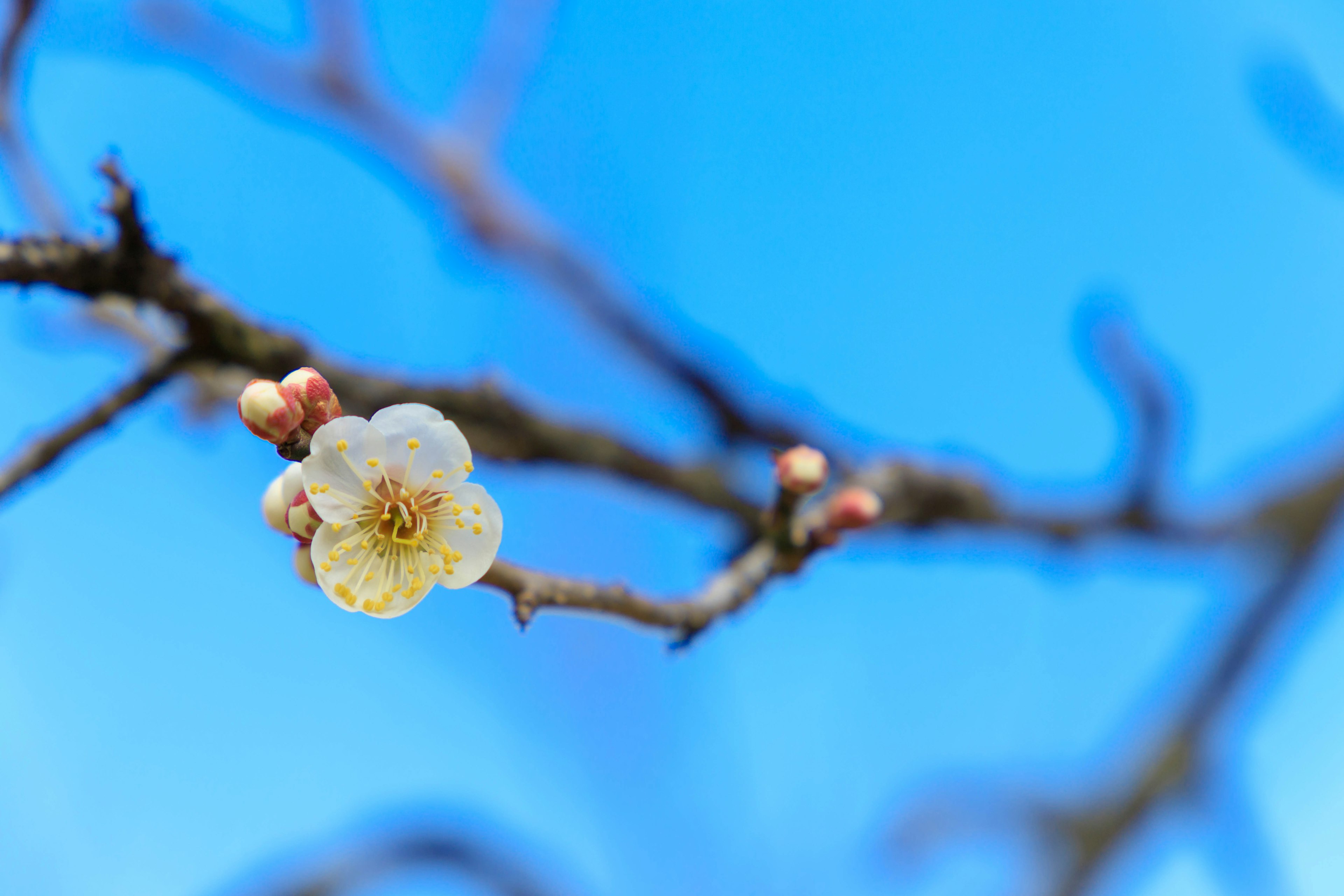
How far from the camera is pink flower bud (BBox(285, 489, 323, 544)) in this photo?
1.02 meters

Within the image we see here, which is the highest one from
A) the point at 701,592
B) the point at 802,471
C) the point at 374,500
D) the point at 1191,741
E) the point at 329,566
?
the point at 1191,741

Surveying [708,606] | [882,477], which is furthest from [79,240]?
[882,477]

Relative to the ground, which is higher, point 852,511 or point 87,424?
point 852,511

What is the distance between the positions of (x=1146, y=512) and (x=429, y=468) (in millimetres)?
2238

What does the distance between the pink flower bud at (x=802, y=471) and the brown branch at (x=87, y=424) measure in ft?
2.66

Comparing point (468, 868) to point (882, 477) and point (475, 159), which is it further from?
point (475, 159)

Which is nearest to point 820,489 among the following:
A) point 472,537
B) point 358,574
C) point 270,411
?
point 472,537

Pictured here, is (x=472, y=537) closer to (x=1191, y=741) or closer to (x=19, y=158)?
(x=19, y=158)

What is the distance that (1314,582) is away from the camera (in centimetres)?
255

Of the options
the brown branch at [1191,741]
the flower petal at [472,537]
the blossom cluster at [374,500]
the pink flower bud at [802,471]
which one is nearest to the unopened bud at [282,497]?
the blossom cluster at [374,500]

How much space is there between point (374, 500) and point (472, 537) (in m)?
0.18

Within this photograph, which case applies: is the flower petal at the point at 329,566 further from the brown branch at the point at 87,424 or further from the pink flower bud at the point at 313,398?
the brown branch at the point at 87,424

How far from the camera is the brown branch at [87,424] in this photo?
3.48 ft

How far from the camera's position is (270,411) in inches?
36.3
